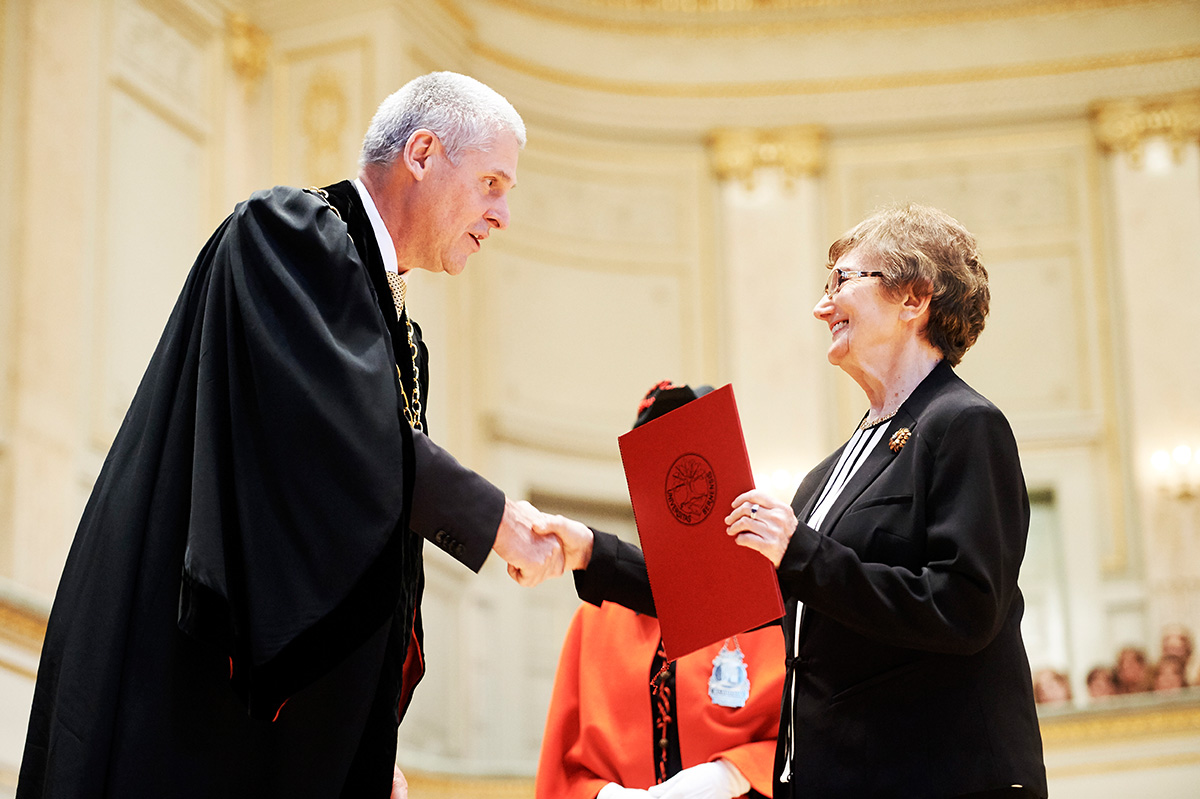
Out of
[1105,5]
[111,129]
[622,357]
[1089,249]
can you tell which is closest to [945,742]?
[111,129]

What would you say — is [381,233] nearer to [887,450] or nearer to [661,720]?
[887,450]

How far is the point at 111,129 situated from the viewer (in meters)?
8.62

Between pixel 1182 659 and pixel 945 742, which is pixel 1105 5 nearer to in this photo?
pixel 1182 659

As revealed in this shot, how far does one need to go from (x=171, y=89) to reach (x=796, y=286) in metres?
5.15

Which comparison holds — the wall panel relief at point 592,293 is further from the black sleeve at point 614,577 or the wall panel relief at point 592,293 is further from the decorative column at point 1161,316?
the black sleeve at point 614,577

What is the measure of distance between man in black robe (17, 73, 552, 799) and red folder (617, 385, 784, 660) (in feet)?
1.28

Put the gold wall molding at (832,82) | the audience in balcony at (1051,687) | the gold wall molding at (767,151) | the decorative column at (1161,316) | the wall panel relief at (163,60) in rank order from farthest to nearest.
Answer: the gold wall molding at (767,151) → the gold wall molding at (832,82) → the decorative column at (1161,316) → the audience in balcony at (1051,687) → the wall panel relief at (163,60)

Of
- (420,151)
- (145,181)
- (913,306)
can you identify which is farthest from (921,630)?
(145,181)

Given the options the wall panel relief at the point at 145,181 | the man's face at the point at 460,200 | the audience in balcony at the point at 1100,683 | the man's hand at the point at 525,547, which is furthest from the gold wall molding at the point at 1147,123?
the man's hand at the point at 525,547

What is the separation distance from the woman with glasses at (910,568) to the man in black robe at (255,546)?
68 centimetres

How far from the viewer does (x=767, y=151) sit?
38.8ft

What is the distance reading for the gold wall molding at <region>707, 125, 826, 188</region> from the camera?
11781 millimetres

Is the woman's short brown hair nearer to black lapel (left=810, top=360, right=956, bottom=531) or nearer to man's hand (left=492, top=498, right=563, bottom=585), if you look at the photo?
black lapel (left=810, top=360, right=956, bottom=531)

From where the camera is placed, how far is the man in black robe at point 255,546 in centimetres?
226
